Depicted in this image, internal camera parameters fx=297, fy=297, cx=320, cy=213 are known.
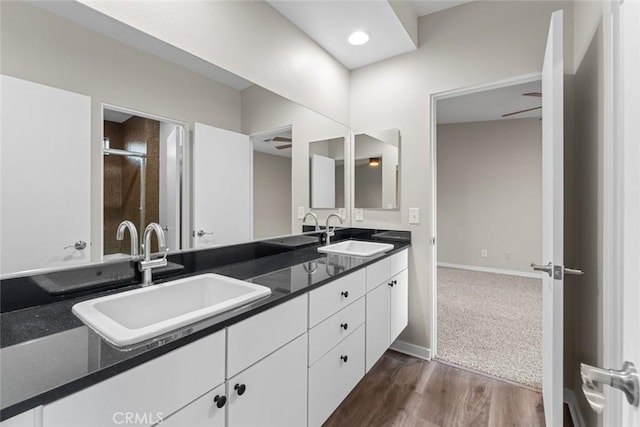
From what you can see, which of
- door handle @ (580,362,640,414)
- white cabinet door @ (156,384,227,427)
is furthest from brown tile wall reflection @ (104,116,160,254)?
door handle @ (580,362,640,414)

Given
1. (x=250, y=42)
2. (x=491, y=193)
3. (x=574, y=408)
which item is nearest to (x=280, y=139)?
(x=250, y=42)

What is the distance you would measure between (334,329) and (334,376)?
23cm

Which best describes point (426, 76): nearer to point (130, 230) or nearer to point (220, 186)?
point (220, 186)

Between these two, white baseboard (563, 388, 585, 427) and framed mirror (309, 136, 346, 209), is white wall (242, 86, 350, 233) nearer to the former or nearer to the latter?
framed mirror (309, 136, 346, 209)

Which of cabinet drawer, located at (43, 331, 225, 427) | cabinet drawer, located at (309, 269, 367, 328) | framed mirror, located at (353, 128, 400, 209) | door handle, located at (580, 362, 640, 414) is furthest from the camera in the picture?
framed mirror, located at (353, 128, 400, 209)

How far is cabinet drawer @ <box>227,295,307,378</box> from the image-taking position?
90 centimetres

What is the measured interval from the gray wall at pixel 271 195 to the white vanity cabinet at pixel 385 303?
653mm

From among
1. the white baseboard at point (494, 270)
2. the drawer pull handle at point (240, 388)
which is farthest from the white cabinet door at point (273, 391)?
the white baseboard at point (494, 270)

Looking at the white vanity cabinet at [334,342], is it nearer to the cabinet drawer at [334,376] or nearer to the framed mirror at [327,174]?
the cabinet drawer at [334,376]

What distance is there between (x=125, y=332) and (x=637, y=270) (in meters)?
1.02

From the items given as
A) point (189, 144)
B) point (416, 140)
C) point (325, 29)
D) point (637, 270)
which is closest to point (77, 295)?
point (189, 144)

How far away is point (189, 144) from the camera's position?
4.61 feet

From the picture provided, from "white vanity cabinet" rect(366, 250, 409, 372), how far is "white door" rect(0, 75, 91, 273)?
138cm

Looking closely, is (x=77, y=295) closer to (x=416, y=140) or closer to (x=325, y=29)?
(x=325, y=29)
